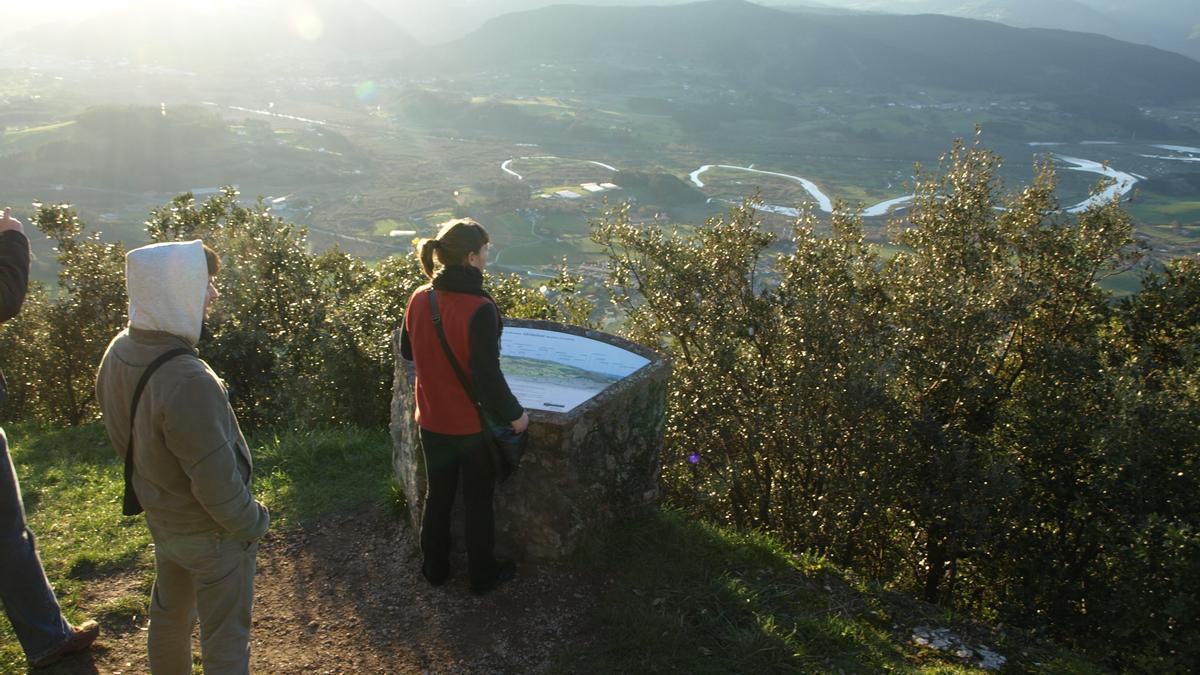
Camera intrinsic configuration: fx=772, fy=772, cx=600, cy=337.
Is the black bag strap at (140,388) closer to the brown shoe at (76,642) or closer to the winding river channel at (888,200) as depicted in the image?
the brown shoe at (76,642)

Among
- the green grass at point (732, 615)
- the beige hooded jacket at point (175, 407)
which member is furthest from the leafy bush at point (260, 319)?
the beige hooded jacket at point (175, 407)

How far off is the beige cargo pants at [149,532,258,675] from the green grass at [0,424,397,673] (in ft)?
5.32

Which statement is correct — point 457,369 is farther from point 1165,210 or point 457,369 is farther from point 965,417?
point 1165,210

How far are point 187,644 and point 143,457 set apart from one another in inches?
46.4

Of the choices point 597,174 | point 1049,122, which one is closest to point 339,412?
point 597,174

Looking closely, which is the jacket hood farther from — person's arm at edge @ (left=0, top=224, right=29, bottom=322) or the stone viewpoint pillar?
the stone viewpoint pillar

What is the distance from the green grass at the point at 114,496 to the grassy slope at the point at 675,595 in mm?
16

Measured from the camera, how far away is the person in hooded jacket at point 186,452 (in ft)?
11.1

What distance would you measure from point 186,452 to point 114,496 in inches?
214

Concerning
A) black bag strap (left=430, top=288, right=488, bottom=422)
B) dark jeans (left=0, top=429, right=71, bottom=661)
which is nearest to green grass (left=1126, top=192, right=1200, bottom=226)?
black bag strap (left=430, top=288, right=488, bottom=422)

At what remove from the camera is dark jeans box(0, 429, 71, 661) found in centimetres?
432

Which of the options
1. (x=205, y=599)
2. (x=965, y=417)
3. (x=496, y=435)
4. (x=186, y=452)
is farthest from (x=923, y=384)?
(x=186, y=452)

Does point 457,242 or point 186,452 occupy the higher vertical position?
point 457,242

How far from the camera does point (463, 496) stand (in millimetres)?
5297
